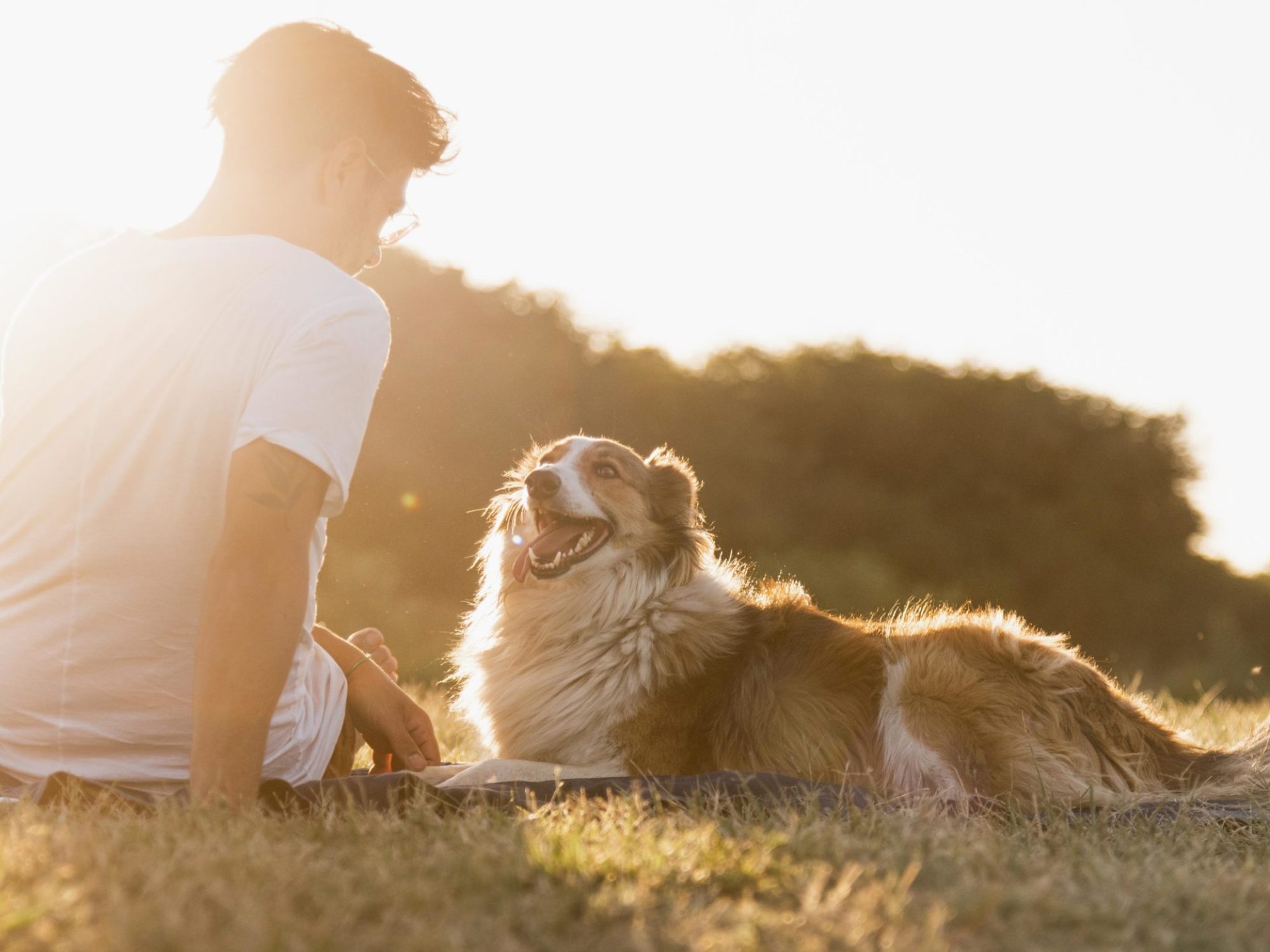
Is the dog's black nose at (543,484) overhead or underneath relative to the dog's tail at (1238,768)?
overhead

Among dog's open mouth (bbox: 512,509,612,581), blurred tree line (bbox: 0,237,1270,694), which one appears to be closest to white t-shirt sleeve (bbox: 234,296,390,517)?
dog's open mouth (bbox: 512,509,612,581)

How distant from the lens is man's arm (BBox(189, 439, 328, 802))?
2432 millimetres

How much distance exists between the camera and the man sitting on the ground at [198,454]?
246cm

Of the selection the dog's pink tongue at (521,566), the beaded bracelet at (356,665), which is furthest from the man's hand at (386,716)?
the dog's pink tongue at (521,566)

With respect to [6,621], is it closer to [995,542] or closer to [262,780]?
[262,780]

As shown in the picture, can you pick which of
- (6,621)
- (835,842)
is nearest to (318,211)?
(6,621)

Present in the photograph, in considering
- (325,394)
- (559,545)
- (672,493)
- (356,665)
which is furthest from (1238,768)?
(325,394)

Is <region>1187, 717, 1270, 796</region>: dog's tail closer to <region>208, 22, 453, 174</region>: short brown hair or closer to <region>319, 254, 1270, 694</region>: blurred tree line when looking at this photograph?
<region>208, 22, 453, 174</region>: short brown hair

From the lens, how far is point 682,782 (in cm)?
322

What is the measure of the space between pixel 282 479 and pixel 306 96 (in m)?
1.11

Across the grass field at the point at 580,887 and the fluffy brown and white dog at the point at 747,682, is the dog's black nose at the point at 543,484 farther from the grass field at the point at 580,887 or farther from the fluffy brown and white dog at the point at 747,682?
the grass field at the point at 580,887

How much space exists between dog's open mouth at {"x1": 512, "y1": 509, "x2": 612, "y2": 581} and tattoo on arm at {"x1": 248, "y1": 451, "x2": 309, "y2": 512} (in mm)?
2100

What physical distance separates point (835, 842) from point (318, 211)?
2068 mm

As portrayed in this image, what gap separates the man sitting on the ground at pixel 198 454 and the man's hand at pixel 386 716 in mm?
587
